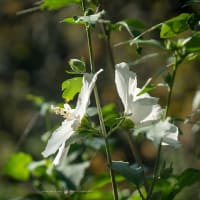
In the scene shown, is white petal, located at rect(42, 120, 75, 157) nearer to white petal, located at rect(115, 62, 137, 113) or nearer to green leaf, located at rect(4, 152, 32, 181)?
white petal, located at rect(115, 62, 137, 113)

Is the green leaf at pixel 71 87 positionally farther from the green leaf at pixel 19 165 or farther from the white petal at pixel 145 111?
the green leaf at pixel 19 165

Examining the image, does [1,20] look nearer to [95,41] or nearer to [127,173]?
[95,41]

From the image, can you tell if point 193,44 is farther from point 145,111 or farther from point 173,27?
point 145,111

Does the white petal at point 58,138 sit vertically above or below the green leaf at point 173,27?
below

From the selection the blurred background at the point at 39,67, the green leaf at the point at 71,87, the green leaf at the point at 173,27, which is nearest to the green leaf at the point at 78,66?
the green leaf at the point at 71,87

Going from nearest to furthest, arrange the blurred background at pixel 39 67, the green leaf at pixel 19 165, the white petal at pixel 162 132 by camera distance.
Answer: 1. the white petal at pixel 162 132
2. the green leaf at pixel 19 165
3. the blurred background at pixel 39 67

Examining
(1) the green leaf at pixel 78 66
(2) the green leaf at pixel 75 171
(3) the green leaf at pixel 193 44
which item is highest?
(3) the green leaf at pixel 193 44

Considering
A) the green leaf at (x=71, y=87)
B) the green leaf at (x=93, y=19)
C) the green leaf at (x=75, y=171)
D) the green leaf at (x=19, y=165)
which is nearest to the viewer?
the green leaf at (x=93, y=19)
